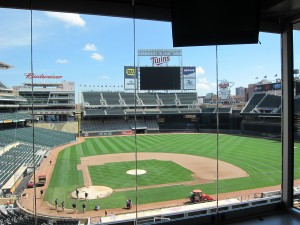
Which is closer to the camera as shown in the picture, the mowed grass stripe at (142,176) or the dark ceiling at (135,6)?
the dark ceiling at (135,6)

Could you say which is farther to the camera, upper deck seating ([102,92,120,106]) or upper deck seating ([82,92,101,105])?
upper deck seating ([102,92,120,106])

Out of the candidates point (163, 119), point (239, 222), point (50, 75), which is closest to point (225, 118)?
point (163, 119)

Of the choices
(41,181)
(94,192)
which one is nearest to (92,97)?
(41,181)

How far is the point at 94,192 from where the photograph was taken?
27.4ft

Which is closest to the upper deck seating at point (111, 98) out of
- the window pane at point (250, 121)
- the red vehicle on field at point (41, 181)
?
the window pane at point (250, 121)

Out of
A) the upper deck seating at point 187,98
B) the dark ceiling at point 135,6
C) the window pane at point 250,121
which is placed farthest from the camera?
the upper deck seating at point 187,98

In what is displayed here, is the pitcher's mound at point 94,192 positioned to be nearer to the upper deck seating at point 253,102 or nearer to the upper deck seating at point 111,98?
the upper deck seating at point 253,102

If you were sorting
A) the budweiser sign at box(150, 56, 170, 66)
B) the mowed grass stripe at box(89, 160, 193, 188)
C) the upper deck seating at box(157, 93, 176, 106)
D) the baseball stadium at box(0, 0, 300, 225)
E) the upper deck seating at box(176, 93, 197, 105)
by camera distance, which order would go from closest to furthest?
the baseball stadium at box(0, 0, 300, 225) → the mowed grass stripe at box(89, 160, 193, 188) → the budweiser sign at box(150, 56, 170, 66) → the upper deck seating at box(157, 93, 176, 106) → the upper deck seating at box(176, 93, 197, 105)

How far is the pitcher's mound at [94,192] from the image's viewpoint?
7973 mm

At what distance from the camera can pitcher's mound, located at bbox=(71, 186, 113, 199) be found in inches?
314

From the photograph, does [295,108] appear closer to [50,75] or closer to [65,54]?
[65,54]

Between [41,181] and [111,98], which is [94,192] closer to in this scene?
[41,181]

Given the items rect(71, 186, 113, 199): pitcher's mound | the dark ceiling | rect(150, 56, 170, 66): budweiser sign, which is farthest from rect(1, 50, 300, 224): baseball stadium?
rect(150, 56, 170, 66): budweiser sign

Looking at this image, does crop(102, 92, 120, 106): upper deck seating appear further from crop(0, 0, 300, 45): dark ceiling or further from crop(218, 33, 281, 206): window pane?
crop(0, 0, 300, 45): dark ceiling
